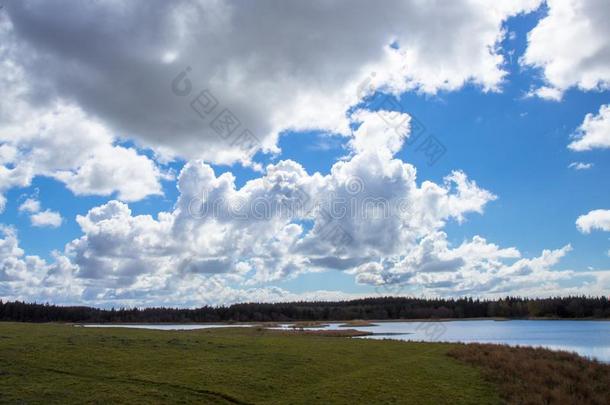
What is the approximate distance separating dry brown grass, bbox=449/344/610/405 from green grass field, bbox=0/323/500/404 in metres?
1.25

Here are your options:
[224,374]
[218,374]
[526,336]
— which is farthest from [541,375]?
[526,336]

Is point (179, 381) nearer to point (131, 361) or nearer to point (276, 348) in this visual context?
point (131, 361)

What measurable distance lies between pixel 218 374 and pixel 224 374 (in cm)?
33

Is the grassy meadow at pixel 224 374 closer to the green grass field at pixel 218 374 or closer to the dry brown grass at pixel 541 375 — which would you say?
the green grass field at pixel 218 374

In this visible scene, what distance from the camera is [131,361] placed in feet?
91.7

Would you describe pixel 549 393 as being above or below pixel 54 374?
below

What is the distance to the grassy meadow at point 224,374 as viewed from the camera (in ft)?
71.2

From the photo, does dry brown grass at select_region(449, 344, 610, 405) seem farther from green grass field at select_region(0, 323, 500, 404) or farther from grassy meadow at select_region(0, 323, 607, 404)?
green grass field at select_region(0, 323, 500, 404)

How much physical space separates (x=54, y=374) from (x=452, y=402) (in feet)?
65.6

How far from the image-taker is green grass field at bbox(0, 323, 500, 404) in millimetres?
21672

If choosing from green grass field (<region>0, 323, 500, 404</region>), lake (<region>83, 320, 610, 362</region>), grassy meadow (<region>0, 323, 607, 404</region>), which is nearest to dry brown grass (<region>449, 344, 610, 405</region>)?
grassy meadow (<region>0, 323, 607, 404</region>)

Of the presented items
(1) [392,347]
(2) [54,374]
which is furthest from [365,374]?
(2) [54,374]

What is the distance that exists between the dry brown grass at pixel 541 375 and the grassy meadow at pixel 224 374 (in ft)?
1.85

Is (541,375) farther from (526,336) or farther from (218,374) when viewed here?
(526,336)
